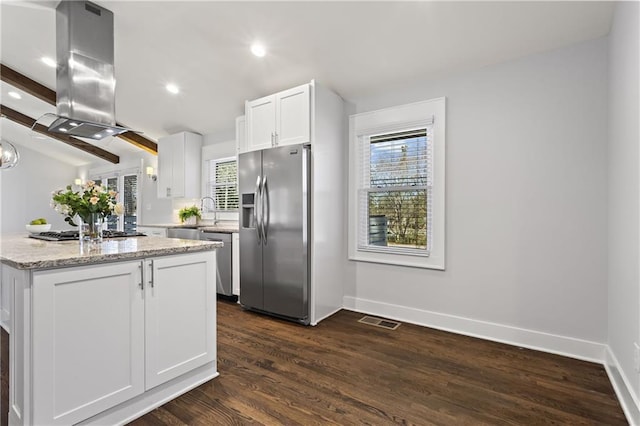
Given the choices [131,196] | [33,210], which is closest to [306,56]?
[131,196]

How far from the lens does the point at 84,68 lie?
2715 millimetres

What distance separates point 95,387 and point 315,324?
1.95 m

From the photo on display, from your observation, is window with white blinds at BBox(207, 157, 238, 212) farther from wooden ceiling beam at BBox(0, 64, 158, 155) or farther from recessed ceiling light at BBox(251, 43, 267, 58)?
wooden ceiling beam at BBox(0, 64, 158, 155)

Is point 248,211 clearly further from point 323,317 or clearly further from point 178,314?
point 178,314

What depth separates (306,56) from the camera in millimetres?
3100

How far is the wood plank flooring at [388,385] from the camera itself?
179 centimetres

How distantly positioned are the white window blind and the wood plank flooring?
3.16 feet

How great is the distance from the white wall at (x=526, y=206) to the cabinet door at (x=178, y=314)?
204cm

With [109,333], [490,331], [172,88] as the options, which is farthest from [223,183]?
[490,331]

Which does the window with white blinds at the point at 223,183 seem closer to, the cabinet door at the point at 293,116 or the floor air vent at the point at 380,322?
the cabinet door at the point at 293,116

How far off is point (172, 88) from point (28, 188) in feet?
21.0

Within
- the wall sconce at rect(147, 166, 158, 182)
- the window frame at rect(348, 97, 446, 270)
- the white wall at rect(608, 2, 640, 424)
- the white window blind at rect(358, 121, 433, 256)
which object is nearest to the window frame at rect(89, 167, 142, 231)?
the wall sconce at rect(147, 166, 158, 182)

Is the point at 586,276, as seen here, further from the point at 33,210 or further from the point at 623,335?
the point at 33,210

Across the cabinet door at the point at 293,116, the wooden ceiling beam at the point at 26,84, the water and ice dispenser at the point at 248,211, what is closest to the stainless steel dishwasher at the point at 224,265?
the water and ice dispenser at the point at 248,211
